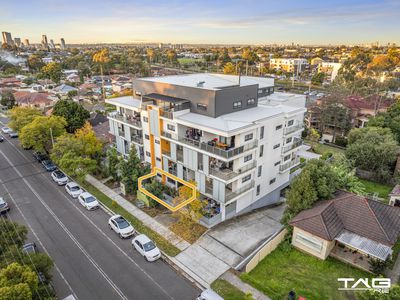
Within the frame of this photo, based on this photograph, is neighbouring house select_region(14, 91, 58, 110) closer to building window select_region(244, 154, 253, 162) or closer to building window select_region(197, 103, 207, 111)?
building window select_region(197, 103, 207, 111)

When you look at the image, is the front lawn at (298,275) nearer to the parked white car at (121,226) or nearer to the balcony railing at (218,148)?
the balcony railing at (218,148)

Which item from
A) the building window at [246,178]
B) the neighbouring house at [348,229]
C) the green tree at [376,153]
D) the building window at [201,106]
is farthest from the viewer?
the green tree at [376,153]

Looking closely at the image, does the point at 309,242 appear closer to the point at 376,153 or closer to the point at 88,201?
the point at 376,153

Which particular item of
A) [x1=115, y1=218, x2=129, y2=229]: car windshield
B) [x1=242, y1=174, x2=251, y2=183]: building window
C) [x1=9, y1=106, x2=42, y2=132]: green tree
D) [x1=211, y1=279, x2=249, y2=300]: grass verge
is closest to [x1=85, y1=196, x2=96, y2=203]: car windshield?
[x1=115, y1=218, x2=129, y2=229]: car windshield

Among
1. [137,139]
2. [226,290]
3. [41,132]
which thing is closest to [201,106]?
[137,139]

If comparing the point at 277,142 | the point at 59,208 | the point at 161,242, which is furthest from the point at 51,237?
the point at 277,142

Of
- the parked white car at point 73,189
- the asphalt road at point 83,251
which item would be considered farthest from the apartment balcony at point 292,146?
the parked white car at point 73,189
